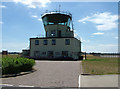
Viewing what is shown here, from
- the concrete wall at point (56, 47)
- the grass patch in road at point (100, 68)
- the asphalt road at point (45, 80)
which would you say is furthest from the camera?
the concrete wall at point (56, 47)

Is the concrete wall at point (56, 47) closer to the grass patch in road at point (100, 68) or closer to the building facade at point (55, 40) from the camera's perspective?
the building facade at point (55, 40)

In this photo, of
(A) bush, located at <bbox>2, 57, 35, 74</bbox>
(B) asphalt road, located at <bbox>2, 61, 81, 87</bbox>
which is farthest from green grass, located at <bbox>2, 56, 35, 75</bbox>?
(B) asphalt road, located at <bbox>2, 61, 81, 87</bbox>

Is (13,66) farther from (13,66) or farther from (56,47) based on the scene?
(56,47)

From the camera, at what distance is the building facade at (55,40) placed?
32.2m

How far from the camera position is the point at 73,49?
3238 centimetres

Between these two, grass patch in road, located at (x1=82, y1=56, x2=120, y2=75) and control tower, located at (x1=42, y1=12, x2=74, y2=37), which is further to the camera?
control tower, located at (x1=42, y1=12, x2=74, y2=37)

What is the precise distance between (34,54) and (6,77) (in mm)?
25759

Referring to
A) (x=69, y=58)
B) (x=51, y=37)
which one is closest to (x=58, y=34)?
(x=51, y=37)

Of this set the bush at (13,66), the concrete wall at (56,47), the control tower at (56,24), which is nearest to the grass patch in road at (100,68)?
the bush at (13,66)

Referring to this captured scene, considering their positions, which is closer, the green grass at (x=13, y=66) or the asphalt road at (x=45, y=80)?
the asphalt road at (x=45, y=80)

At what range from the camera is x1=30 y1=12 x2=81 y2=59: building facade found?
32.2 m

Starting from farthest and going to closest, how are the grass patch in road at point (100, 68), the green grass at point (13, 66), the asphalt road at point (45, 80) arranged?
the grass patch in road at point (100, 68), the green grass at point (13, 66), the asphalt road at point (45, 80)

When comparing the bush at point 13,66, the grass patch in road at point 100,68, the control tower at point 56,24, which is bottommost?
the grass patch in road at point 100,68

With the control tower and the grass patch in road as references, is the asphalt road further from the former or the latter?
the control tower
